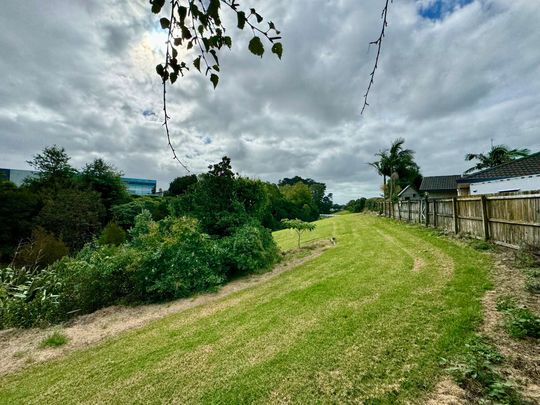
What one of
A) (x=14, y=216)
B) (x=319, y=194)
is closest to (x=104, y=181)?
(x=14, y=216)

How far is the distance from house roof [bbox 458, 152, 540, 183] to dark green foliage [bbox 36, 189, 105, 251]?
2484 cm

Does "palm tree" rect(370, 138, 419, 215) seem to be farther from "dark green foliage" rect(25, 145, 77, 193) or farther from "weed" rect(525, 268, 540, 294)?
"dark green foliage" rect(25, 145, 77, 193)

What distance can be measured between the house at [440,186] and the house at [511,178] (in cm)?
1933

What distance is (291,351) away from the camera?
9.83ft

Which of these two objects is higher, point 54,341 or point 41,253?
point 41,253

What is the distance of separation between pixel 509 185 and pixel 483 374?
13.7 metres

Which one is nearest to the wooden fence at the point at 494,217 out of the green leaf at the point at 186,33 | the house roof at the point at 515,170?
the house roof at the point at 515,170

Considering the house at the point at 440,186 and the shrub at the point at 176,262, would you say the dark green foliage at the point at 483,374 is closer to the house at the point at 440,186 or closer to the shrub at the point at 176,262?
the shrub at the point at 176,262

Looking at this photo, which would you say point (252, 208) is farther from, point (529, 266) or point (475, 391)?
point (475, 391)

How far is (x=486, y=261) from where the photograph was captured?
18.8ft

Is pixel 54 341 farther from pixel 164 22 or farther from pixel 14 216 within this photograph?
pixel 14 216

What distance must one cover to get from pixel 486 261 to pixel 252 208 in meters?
6.53

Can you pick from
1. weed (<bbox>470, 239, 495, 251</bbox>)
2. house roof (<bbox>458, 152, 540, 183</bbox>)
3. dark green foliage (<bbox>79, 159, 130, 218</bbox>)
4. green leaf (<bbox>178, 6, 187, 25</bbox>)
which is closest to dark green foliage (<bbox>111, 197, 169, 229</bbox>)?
dark green foliage (<bbox>79, 159, 130, 218</bbox>)

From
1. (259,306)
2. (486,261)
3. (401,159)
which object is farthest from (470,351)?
(401,159)
